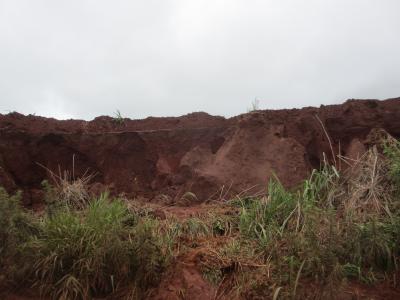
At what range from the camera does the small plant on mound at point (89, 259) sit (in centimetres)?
550

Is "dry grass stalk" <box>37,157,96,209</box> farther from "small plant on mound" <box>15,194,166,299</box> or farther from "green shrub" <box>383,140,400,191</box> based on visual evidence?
"green shrub" <box>383,140,400,191</box>

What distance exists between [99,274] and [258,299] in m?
1.52

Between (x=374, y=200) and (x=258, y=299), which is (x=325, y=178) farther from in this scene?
(x=258, y=299)

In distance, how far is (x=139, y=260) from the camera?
5641 mm

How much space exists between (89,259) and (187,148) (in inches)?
137

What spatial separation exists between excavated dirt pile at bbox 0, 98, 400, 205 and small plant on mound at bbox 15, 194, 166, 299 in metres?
2.13

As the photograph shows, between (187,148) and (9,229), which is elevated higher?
(187,148)

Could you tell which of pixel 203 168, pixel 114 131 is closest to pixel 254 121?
pixel 203 168

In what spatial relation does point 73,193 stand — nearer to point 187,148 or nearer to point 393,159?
point 187,148

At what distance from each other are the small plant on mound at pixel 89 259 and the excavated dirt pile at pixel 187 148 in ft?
7.00

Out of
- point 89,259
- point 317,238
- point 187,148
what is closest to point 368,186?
point 317,238

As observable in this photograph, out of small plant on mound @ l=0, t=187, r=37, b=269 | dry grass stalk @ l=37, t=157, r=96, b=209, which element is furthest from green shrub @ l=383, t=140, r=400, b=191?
small plant on mound @ l=0, t=187, r=37, b=269

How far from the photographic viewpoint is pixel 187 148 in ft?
28.6

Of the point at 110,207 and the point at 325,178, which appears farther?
the point at 325,178
